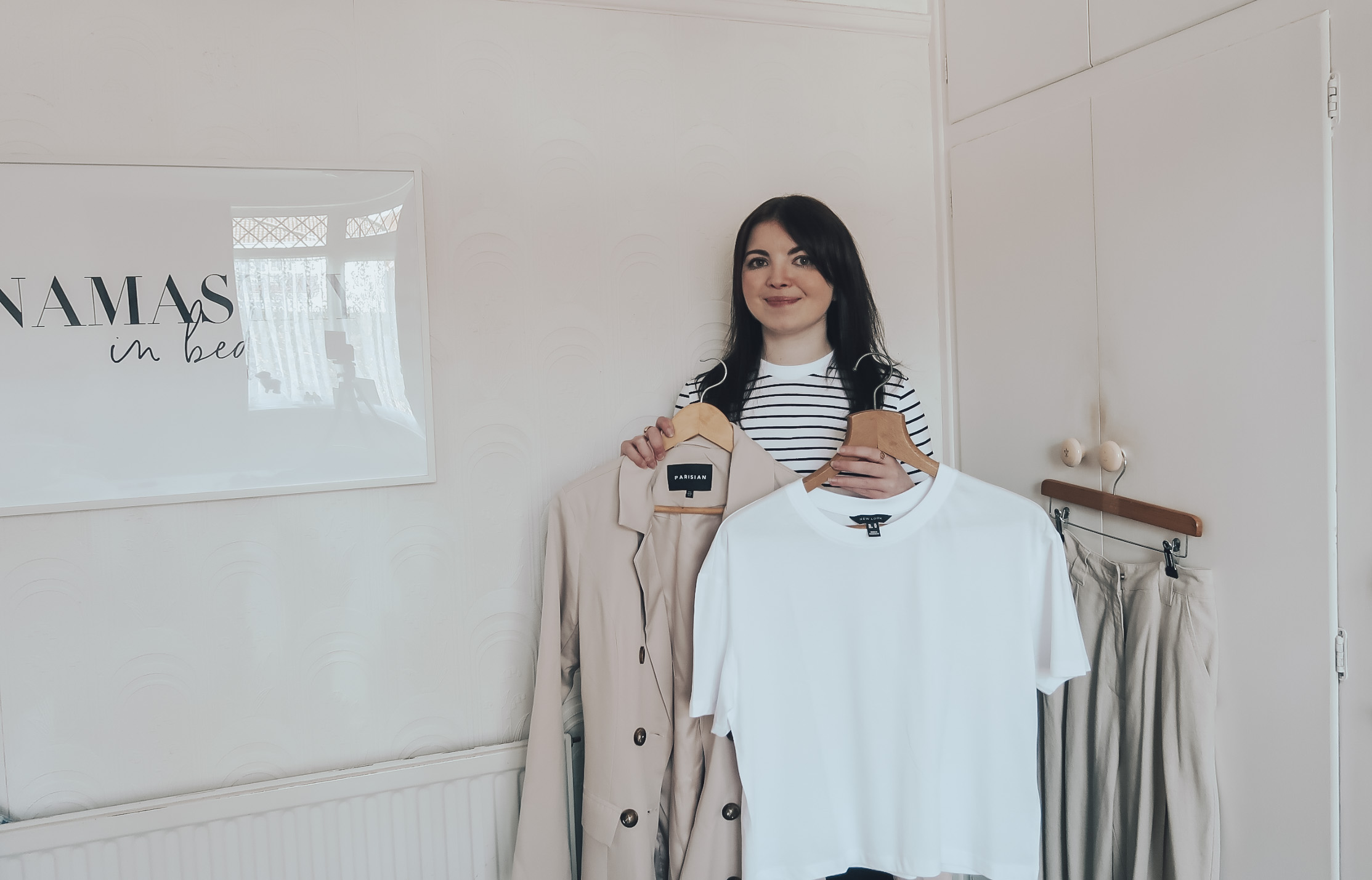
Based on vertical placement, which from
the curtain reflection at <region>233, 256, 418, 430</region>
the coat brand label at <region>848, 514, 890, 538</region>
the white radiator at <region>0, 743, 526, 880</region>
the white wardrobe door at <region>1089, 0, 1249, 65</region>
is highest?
the white wardrobe door at <region>1089, 0, 1249, 65</region>

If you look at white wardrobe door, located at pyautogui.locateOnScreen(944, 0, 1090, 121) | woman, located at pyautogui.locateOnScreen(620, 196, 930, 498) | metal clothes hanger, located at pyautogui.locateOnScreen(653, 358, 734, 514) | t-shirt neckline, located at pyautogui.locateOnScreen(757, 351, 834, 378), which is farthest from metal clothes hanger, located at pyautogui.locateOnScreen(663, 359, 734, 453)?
white wardrobe door, located at pyautogui.locateOnScreen(944, 0, 1090, 121)

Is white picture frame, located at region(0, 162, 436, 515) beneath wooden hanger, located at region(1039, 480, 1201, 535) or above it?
above

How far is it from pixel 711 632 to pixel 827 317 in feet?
2.19

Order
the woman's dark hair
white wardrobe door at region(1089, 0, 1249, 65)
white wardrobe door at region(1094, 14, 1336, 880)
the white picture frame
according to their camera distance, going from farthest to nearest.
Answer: the woman's dark hair
the white picture frame
white wardrobe door at region(1089, 0, 1249, 65)
white wardrobe door at region(1094, 14, 1336, 880)

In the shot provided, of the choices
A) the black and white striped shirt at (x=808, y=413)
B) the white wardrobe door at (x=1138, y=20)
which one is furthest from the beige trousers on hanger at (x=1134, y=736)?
the white wardrobe door at (x=1138, y=20)

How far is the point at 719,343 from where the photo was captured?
5.59 feet

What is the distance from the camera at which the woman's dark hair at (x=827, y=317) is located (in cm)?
146

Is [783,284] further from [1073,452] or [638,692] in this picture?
[638,692]

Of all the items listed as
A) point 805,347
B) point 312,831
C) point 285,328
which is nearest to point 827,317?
point 805,347

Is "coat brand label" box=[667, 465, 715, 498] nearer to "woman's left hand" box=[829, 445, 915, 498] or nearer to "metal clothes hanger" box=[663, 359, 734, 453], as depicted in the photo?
"metal clothes hanger" box=[663, 359, 734, 453]

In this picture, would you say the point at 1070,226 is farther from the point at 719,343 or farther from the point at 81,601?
the point at 81,601

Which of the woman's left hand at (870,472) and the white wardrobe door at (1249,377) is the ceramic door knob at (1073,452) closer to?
the white wardrobe door at (1249,377)

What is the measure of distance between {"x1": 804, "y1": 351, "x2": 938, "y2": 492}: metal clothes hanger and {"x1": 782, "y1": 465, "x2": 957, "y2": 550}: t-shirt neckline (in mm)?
19

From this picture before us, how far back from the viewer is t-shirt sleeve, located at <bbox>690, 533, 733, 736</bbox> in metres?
1.19
